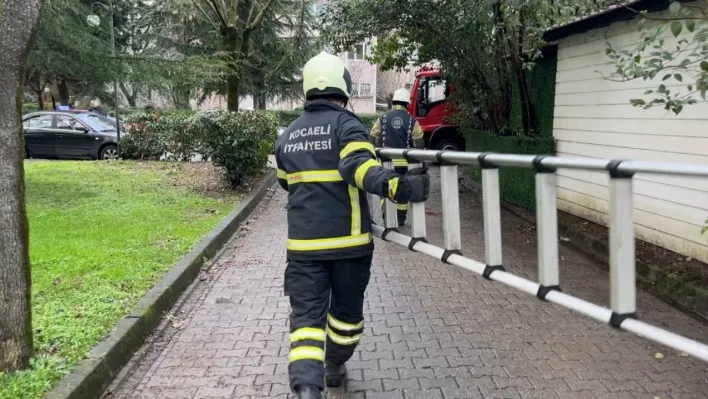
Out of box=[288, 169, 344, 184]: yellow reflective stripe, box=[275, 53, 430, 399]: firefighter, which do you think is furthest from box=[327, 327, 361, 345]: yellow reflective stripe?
box=[288, 169, 344, 184]: yellow reflective stripe

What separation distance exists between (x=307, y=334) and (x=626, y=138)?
5142mm

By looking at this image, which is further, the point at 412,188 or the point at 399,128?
the point at 399,128

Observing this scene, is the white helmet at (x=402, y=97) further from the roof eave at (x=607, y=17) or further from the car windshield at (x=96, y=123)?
the car windshield at (x=96, y=123)

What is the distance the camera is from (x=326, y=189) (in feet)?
10.8

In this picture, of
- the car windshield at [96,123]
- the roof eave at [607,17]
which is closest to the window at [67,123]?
the car windshield at [96,123]

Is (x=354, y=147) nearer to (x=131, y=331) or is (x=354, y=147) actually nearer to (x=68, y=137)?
(x=131, y=331)

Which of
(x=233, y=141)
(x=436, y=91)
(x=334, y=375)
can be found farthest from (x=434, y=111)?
(x=334, y=375)

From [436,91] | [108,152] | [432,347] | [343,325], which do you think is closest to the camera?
[343,325]

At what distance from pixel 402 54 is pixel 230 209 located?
274 inches

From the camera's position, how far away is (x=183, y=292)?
565cm

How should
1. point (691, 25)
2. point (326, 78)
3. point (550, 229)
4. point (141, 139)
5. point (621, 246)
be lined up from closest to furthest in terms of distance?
point (621, 246)
point (550, 229)
point (326, 78)
point (691, 25)
point (141, 139)

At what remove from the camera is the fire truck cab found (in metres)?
15.9

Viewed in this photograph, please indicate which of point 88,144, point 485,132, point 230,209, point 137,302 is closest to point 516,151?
point 485,132

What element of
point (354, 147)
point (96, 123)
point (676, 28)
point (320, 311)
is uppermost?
point (96, 123)
